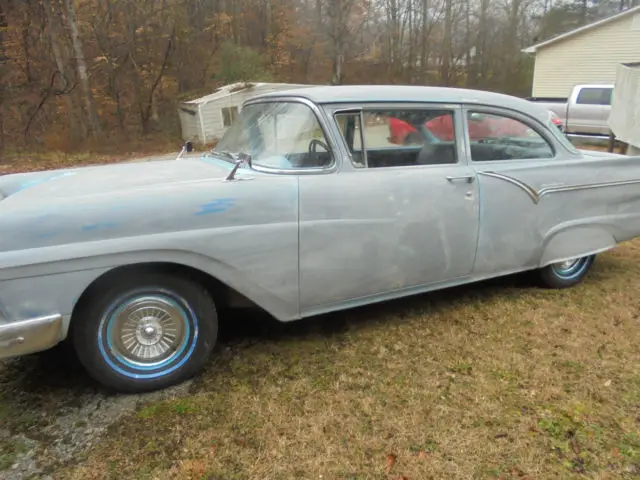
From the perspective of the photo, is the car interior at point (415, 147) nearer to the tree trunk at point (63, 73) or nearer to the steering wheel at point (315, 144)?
the steering wheel at point (315, 144)

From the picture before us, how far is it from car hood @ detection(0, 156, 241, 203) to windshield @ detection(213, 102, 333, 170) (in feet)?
0.79

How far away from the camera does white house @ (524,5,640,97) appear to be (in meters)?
19.7

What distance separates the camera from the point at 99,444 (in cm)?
230

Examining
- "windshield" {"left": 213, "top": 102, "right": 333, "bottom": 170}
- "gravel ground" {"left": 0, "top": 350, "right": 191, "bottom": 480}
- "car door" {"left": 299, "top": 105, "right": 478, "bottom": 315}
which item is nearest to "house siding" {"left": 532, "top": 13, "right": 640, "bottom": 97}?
"car door" {"left": 299, "top": 105, "right": 478, "bottom": 315}

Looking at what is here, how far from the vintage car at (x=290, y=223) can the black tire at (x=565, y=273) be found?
0.04 m

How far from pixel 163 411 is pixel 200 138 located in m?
19.8

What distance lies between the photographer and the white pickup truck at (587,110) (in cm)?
1405

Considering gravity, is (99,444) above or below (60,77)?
below

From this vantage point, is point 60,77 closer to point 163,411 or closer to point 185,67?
point 185,67

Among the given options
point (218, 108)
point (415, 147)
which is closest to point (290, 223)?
point (415, 147)

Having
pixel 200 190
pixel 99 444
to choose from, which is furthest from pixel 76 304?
pixel 200 190

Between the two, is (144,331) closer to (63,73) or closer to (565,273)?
(565,273)

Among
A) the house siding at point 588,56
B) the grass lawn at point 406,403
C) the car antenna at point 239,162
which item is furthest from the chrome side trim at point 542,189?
the house siding at point 588,56

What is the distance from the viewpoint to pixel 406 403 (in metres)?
2.58
